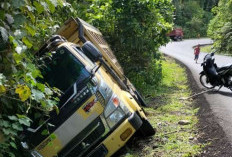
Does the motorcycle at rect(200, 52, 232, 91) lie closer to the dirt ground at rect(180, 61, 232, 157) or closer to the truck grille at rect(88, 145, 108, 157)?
the dirt ground at rect(180, 61, 232, 157)

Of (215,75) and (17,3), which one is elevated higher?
(17,3)

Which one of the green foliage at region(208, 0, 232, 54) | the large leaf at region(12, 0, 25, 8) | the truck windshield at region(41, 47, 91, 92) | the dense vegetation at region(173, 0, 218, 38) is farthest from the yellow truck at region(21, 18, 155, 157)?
the dense vegetation at region(173, 0, 218, 38)

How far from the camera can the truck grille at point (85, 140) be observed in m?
5.20

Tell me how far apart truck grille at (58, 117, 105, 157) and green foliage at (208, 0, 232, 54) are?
23004 millimetres

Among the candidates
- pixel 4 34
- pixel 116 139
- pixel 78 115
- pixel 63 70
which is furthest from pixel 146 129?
pixel 4 34

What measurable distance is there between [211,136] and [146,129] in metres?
1.23

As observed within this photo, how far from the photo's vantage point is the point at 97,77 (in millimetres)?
5672

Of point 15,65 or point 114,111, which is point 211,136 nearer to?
point 114,111

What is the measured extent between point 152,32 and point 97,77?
7347 millimetres

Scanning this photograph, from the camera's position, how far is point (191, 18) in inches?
2189

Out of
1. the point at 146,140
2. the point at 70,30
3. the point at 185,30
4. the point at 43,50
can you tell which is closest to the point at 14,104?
the point at 43,50

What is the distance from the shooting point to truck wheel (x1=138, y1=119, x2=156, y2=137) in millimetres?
6637

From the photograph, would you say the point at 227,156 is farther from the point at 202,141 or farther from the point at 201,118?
the point at 201,118

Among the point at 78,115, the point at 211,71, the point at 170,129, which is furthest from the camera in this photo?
the point at 211,71
